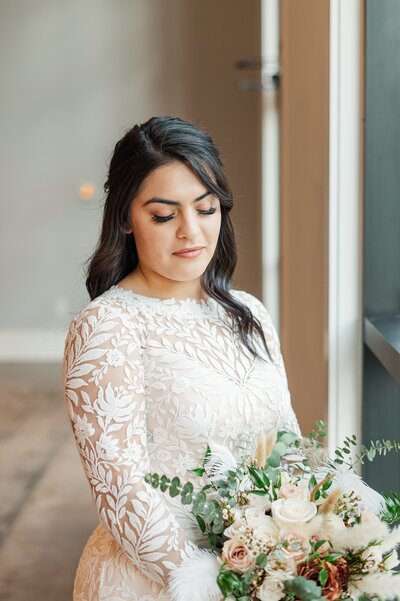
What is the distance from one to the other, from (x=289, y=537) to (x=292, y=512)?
1.3 inches

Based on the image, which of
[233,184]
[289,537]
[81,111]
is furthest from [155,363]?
[81,111]

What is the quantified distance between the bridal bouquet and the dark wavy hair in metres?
0.34

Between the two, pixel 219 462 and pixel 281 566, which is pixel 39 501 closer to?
pixel 219 462

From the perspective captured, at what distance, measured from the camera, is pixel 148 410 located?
1321mm

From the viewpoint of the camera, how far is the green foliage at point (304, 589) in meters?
0.96

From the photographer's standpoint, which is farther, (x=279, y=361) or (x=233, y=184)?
(x=233, y=184)

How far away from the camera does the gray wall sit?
4.85 metres

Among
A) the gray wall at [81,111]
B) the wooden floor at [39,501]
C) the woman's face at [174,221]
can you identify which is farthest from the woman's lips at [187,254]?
the gray wall at [81,111]

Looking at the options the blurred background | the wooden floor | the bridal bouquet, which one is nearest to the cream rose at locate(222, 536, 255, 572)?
the bridal bouquet

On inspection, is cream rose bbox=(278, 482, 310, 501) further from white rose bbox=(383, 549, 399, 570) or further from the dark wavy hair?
the dark wavy hair

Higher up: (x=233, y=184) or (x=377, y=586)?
(x=233, y=184)

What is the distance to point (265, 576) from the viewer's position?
1.00 meters

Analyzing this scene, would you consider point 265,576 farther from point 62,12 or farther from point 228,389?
point 62,12

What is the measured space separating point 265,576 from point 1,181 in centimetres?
458
